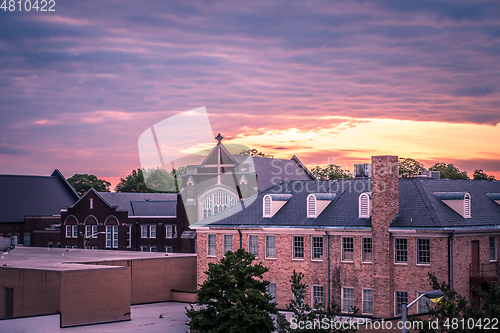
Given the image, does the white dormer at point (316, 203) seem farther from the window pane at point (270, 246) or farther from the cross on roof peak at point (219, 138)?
the cross on roof peak at point (219, 138)

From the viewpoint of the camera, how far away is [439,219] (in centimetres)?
3912

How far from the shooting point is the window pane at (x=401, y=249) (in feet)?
131

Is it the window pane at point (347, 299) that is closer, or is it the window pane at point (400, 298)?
the window pane at point (400, 298)

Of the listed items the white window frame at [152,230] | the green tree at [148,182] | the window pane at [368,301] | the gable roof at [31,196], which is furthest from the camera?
the green tree at [148,182]

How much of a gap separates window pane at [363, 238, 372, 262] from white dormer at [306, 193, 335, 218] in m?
4.84

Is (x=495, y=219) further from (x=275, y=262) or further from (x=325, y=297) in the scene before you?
(x=275, y=262)

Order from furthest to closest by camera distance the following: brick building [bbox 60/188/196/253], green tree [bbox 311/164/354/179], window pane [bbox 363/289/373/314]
Answer: green tree [bbox 311/164/354/179] < brick building [bbox 60/188/196/253] < window pane [bbox 363/289/373/314]

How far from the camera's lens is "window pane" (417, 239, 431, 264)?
39094 millimetres

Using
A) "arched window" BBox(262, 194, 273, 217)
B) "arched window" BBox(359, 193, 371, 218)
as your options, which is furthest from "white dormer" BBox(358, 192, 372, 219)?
"arched window" BBox(262, 194, 273, 217)

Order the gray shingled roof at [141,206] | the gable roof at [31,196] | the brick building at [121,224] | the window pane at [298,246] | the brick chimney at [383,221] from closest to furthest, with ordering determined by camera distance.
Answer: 1. the brick chimney at [383,221]
2. the window pane at [298,246]
3. the brick building at [121,224]
4. the gray shingled roof at [141,206]
5. the gable roof at [31,196]

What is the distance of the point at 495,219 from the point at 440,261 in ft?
23.7

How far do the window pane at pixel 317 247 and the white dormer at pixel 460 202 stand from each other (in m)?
9.28

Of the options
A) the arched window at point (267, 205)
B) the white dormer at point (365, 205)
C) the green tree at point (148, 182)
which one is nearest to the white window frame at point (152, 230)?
the arched window at point (267, 205)

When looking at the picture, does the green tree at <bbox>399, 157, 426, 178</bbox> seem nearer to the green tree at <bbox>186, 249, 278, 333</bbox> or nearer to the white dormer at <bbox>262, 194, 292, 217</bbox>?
the white dormer at <bbox>262, 194, 292, 217</bbox>
